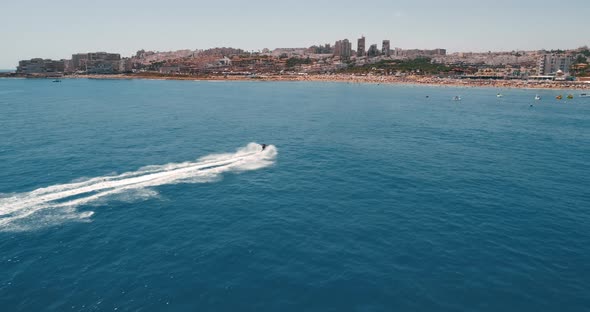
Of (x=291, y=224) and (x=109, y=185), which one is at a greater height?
(x=109, y=185)

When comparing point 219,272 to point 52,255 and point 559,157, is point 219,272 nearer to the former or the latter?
point 52,255

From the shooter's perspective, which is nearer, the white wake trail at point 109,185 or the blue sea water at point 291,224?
the blue sea water at point 291,224

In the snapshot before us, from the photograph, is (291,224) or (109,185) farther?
(109,185)

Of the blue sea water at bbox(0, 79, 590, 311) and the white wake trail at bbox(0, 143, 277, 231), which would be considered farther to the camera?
the white wake trail at bbox(0, 143, 277, 231)
